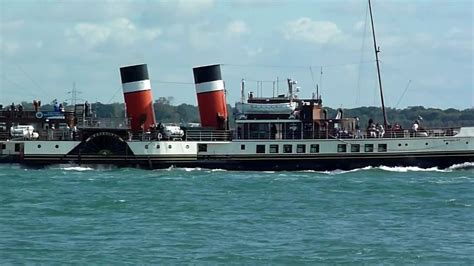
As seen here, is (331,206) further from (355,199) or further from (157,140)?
(157,140)

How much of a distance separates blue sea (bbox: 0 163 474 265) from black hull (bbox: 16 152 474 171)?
0.98 meters

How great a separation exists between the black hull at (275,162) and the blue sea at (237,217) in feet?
3.21

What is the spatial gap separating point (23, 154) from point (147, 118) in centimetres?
717

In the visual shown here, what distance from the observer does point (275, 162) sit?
5734 cm

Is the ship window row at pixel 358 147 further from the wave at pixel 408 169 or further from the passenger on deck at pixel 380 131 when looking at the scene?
the passenger on deck at pixel 380 131

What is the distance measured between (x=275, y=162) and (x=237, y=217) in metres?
20.7

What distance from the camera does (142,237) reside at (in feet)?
104

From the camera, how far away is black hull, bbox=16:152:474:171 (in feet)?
186

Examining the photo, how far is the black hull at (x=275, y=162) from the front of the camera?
186 feet

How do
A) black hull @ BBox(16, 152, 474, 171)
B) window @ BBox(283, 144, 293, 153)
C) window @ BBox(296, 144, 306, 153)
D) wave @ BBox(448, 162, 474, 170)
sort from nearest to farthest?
1. wave @ BBox(448, 162, 474, 170)
2. black hull @ BBox(16, 152, 474, 171)
3. window @ BBox(296, 144, 306, 153)
4. window @ BBox(283, 144, 293, 153)

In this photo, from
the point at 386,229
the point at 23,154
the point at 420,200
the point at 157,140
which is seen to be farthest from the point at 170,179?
the point at 386,229

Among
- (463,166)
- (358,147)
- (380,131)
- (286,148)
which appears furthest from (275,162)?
(463,166)

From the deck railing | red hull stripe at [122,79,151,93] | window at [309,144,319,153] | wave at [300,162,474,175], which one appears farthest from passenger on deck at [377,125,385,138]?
red hull stripe at [122,79,151,93]

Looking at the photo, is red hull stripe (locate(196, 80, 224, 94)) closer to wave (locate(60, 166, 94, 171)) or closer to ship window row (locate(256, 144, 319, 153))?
ship window row (locate(256, 144, 319, 153))
